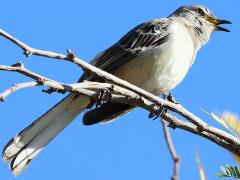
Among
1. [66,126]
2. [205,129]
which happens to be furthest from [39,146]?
[205,129]

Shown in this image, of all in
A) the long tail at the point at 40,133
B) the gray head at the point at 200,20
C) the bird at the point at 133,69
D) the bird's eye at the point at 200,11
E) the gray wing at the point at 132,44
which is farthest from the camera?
the bird's eye at the point at 200,11

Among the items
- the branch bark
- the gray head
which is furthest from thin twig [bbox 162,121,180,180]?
the gray head

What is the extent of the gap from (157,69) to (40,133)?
1.39 metres

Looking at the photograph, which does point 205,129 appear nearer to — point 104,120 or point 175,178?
point 175,178

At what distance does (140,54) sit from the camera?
5.54 metres

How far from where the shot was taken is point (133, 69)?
541 cm

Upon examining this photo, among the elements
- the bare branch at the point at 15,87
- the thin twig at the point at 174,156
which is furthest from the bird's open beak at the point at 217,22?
the bare branch at the point at 15,87

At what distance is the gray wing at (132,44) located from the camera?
5547mm

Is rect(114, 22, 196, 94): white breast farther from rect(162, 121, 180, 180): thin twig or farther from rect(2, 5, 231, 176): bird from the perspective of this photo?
rect(162, 121, 180, 180): thin twig

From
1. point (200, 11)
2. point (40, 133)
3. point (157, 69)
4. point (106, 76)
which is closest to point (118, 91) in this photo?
point (106, 76)

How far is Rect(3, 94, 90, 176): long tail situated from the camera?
4.31 metres

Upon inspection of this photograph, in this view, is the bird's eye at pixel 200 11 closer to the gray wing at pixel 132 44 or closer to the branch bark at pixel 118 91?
the gray wing at pixel 132 44

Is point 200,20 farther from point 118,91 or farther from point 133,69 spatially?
point 118,91

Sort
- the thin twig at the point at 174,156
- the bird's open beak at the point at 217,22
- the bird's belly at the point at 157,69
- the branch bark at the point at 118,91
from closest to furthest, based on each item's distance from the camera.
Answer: the thin twig at the point at 174,156, the branch bark at the point at 118,91, the bird's belly at the point at 157,69, the bird's open beak at the point at 217,22
